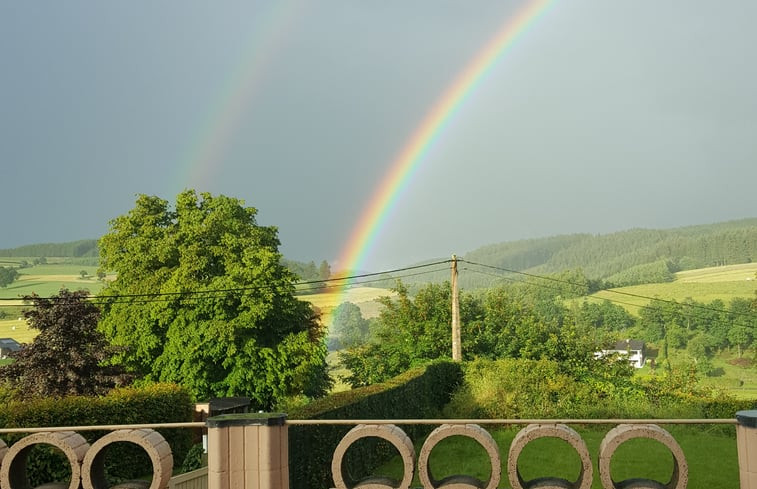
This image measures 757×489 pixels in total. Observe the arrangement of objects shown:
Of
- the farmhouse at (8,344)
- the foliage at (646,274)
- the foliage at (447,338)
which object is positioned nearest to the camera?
the foliage at (447,338)

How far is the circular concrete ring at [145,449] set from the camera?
6.25 metres

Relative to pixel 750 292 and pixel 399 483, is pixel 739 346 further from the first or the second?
pixel 399 483

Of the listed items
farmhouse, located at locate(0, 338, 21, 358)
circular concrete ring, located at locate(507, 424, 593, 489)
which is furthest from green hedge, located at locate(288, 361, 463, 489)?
farmhouse, located at locate(0, 338, 21, 358)

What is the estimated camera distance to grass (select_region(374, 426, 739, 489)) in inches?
Result: 640

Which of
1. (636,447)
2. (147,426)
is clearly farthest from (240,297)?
(147,426)

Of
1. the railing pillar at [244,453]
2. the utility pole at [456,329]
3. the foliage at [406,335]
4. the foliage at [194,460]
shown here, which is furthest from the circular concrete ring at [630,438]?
the foliage at [406,335]

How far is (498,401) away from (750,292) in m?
71.9

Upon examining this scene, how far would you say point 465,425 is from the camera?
635cm

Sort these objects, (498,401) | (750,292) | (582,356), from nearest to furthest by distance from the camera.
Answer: (498,401), (582,356), (750,292)

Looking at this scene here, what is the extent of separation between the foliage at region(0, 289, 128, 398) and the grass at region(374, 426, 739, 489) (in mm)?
13128

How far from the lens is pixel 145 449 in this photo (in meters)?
6.34

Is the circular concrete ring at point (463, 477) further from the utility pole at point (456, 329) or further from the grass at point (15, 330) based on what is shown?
the grass at point (15, 330)

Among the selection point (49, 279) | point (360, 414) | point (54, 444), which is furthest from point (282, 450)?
point (49, 279)

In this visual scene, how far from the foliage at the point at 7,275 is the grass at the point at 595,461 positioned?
75.8 m
